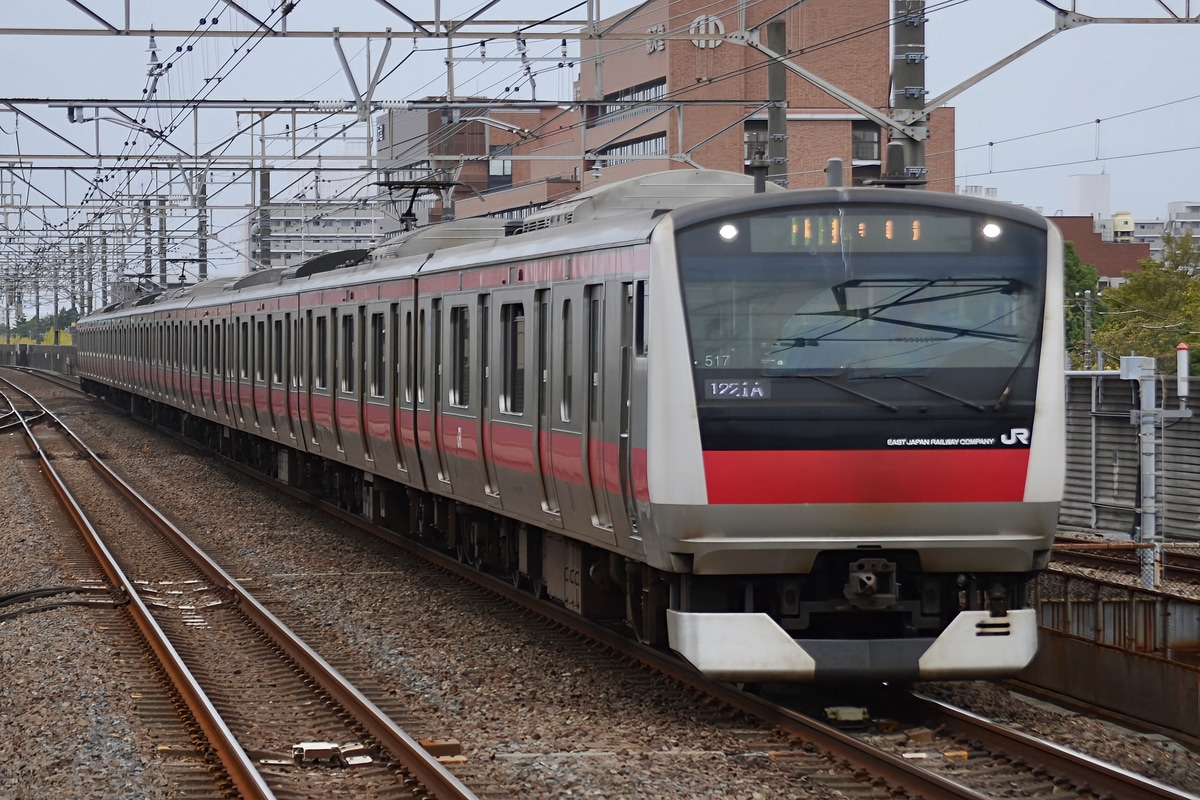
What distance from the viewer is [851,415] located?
7.91 meters

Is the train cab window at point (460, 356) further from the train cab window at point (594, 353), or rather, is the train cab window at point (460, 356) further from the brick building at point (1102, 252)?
the brick building at point (1102, 252)

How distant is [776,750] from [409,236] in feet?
29.3

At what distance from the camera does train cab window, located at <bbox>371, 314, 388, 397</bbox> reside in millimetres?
14734

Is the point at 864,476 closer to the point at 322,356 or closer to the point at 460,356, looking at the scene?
the point at 460,356

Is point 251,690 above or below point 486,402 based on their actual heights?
below

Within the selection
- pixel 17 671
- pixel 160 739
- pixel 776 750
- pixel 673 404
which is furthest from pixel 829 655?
pixel 17 671

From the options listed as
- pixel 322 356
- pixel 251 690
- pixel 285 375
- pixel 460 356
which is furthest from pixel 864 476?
pixel 285 375

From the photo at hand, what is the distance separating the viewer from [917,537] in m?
8.02

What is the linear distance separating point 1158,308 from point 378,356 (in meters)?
52.8

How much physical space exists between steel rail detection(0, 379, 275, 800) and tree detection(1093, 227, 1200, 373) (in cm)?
4423

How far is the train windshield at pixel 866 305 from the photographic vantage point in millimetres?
7934

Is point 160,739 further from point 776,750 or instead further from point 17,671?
point 776,750

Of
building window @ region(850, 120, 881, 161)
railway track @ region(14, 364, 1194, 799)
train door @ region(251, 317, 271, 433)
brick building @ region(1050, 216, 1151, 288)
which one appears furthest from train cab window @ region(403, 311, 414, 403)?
brick building @ region(1050, 216, 1151, 288)

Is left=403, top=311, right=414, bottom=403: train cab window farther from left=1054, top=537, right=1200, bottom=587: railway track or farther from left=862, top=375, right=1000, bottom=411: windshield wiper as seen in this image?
left=862, top=375, right=1000, bottom=411: windshield wiper
